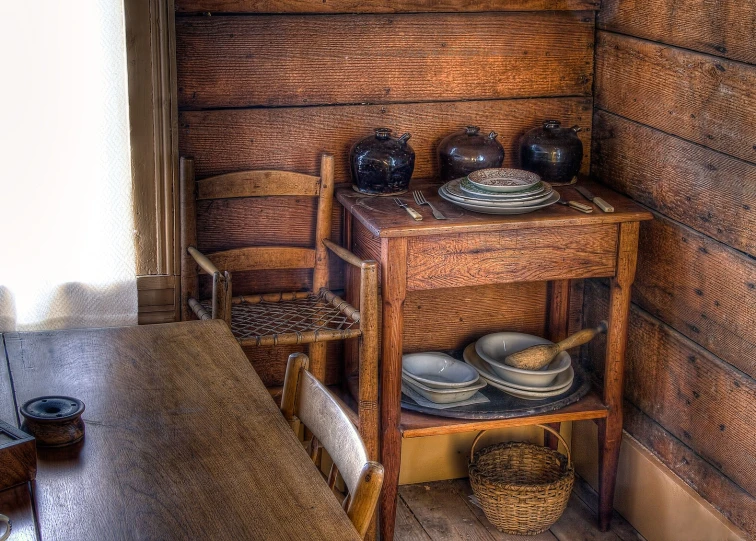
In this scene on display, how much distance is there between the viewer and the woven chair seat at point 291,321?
2.30 m

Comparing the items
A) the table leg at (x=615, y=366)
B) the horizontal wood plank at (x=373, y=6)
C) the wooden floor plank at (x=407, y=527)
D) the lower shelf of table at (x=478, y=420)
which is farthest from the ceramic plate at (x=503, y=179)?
the wooden floor plank at (x=407, y=527)

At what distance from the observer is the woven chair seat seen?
230 centimetres

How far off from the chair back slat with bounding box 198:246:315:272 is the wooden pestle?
60 centimetres

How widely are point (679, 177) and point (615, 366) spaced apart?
0.50m

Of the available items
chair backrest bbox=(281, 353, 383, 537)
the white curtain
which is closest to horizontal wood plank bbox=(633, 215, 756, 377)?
chair backrest bbox=(281, 353, 383, 537)

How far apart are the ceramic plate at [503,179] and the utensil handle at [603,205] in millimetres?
152

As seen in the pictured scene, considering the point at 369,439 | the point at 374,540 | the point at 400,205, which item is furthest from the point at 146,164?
the point at 374,540

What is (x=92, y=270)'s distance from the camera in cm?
237

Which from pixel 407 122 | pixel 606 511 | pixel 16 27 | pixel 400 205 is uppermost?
pixel 16 27

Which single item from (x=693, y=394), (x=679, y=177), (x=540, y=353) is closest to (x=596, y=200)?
(x=679, y=177)

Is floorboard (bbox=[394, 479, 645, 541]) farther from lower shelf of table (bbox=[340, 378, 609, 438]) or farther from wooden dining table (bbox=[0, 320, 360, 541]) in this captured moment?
wooden dining table (bbox=[0, 320, 360, 541])

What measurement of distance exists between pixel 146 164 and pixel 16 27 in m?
0.42

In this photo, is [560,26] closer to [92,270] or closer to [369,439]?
[369,439]

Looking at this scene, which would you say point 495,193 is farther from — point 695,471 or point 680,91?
point 695,471
